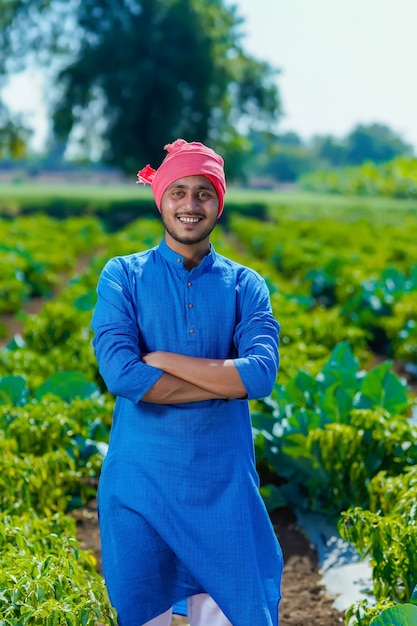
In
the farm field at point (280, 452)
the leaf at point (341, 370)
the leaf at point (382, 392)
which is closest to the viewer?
the farm field at point (280, 452)

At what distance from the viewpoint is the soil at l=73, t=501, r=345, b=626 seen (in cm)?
345

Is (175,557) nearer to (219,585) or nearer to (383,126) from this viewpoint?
(219,585)

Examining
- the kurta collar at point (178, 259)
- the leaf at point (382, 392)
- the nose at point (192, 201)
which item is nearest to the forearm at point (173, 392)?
the kurta collar at point (178, 259)

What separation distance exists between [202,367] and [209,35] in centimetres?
3476

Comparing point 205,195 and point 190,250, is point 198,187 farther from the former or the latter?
point 190,250

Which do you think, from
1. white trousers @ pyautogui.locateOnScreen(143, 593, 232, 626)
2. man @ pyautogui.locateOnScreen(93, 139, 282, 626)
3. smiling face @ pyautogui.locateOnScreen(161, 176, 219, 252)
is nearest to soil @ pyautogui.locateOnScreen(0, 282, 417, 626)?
white trousers @ pyautogui.locateOnScreen(143, 593, 232, 626)

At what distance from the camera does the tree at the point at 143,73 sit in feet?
113

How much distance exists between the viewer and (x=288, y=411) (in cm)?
448

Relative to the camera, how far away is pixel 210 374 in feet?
7.51

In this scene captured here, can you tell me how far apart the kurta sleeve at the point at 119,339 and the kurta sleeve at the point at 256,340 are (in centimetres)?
24

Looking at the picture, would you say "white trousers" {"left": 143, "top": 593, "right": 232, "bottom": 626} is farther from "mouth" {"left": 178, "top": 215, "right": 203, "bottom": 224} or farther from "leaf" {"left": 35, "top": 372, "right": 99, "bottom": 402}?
"leaf" {"left": 35, "top": 372, "right": 99, "bottom": 402}

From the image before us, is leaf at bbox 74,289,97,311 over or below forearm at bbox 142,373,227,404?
over

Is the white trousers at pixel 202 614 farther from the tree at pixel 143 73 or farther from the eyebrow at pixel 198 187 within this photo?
the tree at pixel 143 73

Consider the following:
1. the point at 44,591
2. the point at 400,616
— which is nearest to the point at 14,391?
the point at 44,591
